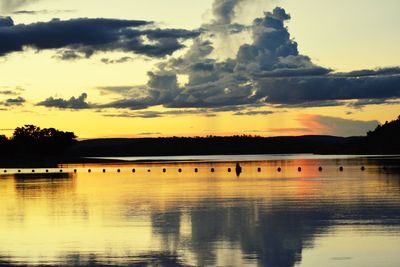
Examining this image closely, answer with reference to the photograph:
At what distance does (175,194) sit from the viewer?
6219 centimetres

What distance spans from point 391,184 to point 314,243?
41379 mm

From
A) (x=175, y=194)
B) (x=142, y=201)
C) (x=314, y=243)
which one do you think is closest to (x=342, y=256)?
(x=314, y=243)

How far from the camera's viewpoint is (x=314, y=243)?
101 ft

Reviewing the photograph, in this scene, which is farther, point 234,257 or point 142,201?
point 142,201

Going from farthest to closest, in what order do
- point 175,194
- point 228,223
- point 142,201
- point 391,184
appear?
1. point 391,184
2. point 175,194
3. point 142,201
4. point 228,223

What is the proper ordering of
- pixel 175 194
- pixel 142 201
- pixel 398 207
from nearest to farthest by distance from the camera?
1. pixel 398 207
2. pixel 142 201
3. pixel 175 194

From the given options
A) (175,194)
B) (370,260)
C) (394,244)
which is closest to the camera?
(370,260)

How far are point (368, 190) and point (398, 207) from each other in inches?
673

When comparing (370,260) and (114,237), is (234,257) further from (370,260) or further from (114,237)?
(114,237)

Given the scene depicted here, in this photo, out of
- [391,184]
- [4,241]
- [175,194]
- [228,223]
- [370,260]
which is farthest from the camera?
[391,184]

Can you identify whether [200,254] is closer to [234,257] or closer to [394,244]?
[234,257]

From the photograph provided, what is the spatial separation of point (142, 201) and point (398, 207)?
685 inches

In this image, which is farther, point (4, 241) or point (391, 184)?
point (391, 184)

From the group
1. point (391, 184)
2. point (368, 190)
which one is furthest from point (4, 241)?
point (391, 184)
